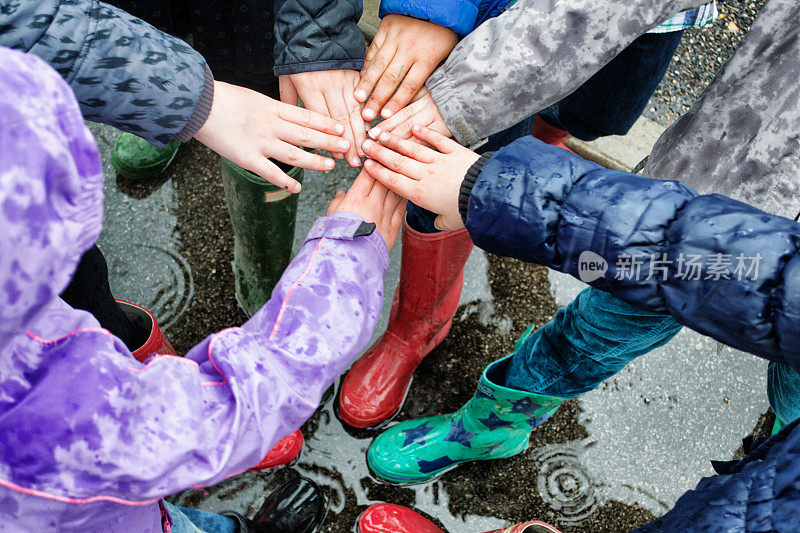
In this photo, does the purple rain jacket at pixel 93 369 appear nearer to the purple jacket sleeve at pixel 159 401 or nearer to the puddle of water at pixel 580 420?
the purple jacket sleeve at pixel 159 401

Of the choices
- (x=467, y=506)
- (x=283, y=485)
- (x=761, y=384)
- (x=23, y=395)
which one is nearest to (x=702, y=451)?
(x=761, y=384)

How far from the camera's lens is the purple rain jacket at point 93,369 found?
19.5 inches

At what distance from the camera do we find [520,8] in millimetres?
1181

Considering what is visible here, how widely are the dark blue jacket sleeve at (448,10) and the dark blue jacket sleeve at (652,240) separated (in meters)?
0.39

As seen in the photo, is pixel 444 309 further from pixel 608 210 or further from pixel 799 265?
pixel 799 265

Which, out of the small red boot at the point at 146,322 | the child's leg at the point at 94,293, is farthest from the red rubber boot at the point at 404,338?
the child's leg at the point at 94,293

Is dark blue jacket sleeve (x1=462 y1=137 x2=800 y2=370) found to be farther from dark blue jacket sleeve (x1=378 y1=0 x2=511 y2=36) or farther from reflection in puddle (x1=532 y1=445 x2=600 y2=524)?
reflection in puddle (x1=532 y1=445 x2=600 y2=524)

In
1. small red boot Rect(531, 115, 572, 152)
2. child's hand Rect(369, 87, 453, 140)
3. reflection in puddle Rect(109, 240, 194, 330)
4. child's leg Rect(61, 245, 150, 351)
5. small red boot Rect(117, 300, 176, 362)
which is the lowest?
reflection in puddle Rect(109, 240, 194, 330)

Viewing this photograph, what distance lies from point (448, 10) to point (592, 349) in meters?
0.82

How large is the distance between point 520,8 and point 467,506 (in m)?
1.30

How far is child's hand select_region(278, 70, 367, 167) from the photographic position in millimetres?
1291

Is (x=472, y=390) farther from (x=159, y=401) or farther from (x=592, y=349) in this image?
(x=159, y=401)

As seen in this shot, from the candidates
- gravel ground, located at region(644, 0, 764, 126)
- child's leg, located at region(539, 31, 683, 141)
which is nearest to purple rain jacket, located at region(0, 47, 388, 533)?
child's leg, located at region(539, 31, 683, 141)

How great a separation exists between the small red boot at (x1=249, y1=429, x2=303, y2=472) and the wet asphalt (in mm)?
39
